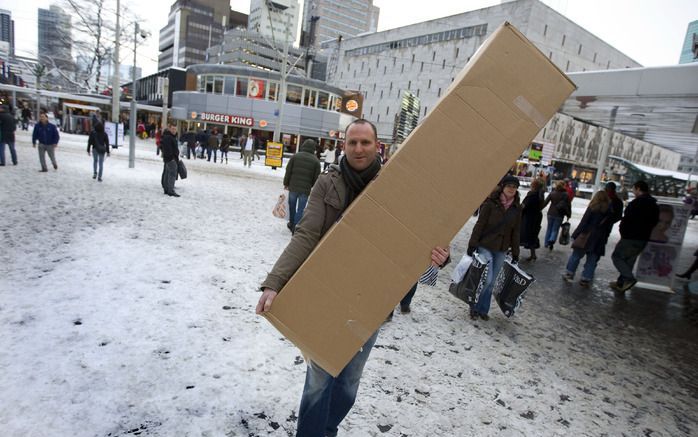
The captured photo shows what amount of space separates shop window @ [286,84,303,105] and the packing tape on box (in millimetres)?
40459

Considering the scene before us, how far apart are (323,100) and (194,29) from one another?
88777mm

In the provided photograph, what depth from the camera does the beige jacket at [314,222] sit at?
6.20 feet

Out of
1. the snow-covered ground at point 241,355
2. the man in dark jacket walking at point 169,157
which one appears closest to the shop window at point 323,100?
the man in dark jacket walking at point 169,157

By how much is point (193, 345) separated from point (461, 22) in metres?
69.2

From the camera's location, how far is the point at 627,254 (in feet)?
23.1

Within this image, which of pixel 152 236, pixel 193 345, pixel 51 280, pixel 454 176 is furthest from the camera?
pixel 152 236

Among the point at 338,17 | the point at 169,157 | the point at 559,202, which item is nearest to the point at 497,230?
the point at 559,202

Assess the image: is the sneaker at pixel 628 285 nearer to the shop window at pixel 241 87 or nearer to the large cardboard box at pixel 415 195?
the large cardboard box at pixel 415 195

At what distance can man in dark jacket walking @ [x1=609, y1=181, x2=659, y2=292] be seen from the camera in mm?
6641

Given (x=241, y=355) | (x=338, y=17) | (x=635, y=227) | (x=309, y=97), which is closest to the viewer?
(x=241, y=355)

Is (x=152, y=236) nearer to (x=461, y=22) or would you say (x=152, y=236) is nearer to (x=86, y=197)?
(x=86, y=197)

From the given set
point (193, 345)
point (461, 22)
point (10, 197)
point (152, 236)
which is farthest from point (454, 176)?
point (461, 22)

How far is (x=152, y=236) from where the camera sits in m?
6.40

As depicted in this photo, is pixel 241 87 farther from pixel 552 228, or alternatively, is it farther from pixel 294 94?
pixel 552 228
